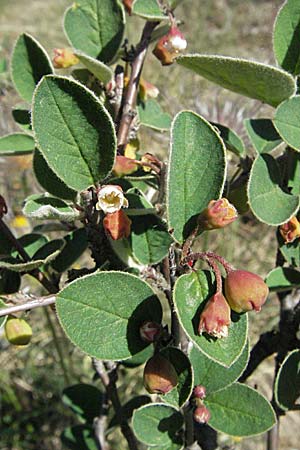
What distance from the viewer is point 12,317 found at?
2.51ft

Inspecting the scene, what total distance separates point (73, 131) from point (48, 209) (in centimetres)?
9

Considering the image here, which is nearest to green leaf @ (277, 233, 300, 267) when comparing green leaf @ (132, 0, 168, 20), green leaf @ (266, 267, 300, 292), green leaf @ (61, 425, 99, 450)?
green leaf @ (266, 267, 300, 292)

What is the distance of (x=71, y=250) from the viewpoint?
86cm

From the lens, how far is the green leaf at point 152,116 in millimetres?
875

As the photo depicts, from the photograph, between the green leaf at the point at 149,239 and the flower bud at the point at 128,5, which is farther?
the flower bud at the point at 128,5

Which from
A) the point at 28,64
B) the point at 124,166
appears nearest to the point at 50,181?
the point at 124,166

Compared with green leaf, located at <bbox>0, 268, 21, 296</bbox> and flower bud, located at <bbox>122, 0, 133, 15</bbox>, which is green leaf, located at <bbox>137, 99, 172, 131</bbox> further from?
green leaf, located at <bbox>0, 268, 21, 296</bbox>

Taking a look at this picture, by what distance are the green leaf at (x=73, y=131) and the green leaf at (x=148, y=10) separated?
0.23 metres

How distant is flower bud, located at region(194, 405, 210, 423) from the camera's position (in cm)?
73

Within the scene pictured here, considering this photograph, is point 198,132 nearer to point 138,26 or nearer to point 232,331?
point 232,331

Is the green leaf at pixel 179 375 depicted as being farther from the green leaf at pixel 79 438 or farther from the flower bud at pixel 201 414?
the green leaf at pixel 79 438

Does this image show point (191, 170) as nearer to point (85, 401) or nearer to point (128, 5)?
point (128, 5)

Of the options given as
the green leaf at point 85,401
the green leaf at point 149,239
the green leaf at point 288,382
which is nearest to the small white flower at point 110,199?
the green leaf at point 149,239

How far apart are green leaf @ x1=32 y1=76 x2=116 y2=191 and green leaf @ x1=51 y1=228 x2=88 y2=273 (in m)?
0.23
